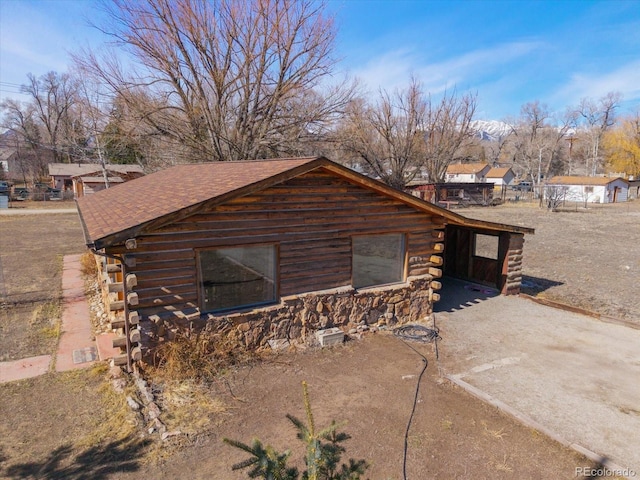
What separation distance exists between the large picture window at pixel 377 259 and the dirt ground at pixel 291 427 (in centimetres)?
141

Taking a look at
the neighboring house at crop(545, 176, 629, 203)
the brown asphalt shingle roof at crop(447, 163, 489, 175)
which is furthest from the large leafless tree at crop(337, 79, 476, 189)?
the brown asphalt shingle roof at crop(447, 163, 489, 175)

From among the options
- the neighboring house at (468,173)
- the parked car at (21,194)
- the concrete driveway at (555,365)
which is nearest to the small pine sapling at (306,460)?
the concrete driveway at (555,365)

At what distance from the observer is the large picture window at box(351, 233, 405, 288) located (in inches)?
339

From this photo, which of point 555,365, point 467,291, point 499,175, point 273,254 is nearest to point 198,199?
point 273,254

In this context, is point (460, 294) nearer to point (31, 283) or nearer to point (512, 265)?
point (512, 265)

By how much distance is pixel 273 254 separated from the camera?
756 cm

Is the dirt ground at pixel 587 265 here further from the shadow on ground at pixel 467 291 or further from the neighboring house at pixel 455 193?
the neighboring house at pixel 455 193

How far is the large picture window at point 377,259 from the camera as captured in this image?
8.60 m

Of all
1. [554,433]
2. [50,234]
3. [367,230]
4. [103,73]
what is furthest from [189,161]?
[554,433]

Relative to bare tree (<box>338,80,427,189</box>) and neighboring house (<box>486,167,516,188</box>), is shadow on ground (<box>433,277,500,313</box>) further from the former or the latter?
neighboring house (<box>486,167,516,188</box>)

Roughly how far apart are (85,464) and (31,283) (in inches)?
382

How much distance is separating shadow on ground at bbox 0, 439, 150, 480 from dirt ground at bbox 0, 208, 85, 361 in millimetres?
3426

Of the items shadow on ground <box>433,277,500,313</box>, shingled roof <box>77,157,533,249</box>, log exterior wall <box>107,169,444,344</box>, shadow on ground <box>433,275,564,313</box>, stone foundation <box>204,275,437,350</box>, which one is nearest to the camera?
shingled roof <box>77,157,533,249</box>

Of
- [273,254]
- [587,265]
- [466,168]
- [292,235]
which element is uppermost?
[466,168]
